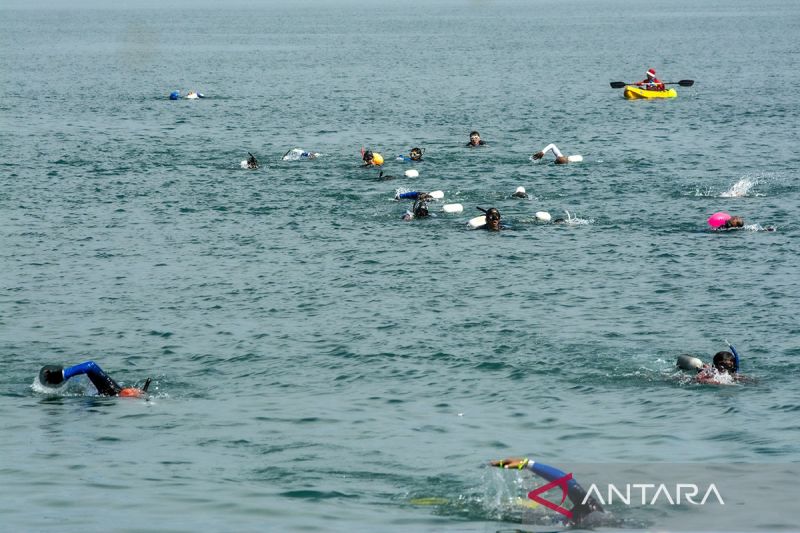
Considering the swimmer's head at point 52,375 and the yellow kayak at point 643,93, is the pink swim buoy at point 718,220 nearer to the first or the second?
the swimmer's head at point 52,375

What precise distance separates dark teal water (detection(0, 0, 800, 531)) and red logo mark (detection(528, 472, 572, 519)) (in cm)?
37

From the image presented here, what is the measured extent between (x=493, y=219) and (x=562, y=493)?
22970 mm

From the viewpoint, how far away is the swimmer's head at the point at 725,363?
26281mm

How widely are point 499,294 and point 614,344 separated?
18.8 ft

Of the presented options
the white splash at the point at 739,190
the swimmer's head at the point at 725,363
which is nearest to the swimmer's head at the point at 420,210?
the white splash at the point at 739,190

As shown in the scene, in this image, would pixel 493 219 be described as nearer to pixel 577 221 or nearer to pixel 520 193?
pixel 577 221

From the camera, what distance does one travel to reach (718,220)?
4112cm

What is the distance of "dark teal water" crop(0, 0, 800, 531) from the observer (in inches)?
843

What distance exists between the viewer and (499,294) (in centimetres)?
3444

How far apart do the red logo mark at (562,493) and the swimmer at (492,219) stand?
2256 cm

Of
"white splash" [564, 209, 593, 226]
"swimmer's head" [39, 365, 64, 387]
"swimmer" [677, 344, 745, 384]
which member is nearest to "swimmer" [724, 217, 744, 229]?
"white splash" [564, 209, 593, 226]

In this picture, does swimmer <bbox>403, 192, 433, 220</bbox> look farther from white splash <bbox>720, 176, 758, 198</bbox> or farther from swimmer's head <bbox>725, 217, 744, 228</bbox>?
white splash <bbox>720, 176, 758, 198</bbox>
